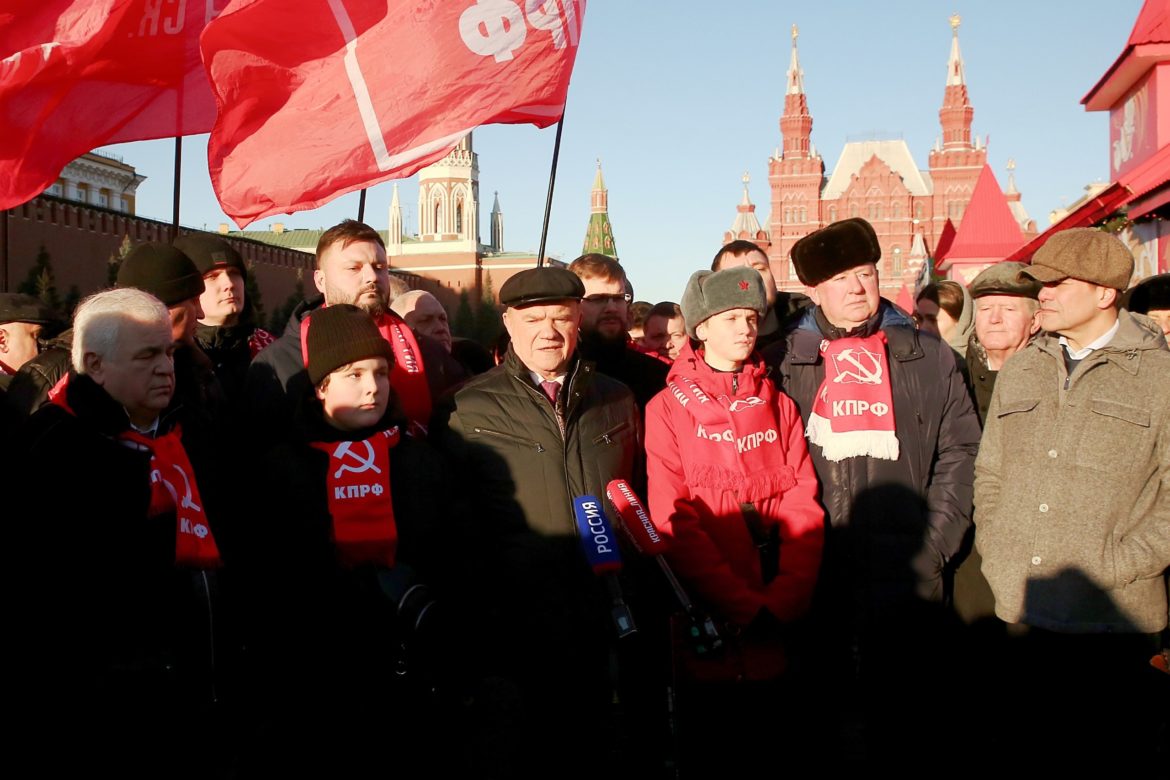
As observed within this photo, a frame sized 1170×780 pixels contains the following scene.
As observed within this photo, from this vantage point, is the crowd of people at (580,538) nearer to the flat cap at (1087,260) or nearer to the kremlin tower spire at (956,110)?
the flat cap at (1087,260)

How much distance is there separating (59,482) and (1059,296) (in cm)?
285

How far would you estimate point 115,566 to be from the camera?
8.07 ft

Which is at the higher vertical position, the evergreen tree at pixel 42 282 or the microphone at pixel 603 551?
the evergreen tree at pixel 42 282

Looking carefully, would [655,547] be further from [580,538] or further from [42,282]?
[42,282]

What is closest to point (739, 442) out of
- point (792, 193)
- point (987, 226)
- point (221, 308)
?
point (221, 308)

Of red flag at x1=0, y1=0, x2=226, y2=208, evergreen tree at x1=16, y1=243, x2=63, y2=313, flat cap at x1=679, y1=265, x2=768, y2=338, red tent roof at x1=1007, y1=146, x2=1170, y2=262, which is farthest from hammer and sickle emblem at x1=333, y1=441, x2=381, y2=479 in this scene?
evergreen tree at x1=16, y1=243, x2=63, y2=313

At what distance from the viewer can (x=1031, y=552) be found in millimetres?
3133

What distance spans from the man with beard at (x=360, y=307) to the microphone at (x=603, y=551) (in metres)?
0.91

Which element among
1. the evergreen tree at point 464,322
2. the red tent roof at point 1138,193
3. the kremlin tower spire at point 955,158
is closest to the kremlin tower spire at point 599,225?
the evergreen tree at point 464,322

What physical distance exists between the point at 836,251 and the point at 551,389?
3.43 feet

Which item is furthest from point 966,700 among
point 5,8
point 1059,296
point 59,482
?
point 5,8

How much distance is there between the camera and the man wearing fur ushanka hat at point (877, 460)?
3.31 meters

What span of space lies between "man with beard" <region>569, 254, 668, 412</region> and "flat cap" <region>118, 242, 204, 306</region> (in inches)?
59.5

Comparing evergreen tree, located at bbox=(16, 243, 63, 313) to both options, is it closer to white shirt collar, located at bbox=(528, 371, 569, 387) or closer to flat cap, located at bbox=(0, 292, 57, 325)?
flat cap, located at bbox=(0, 292, 57, 325)
